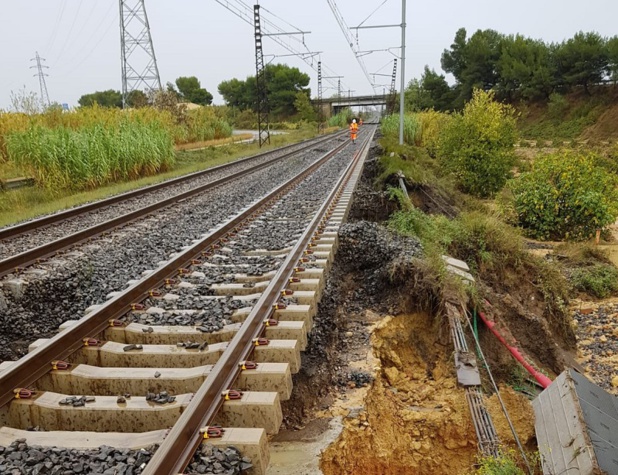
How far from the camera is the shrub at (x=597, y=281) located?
8820 millimetres

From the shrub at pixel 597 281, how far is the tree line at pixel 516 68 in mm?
47579

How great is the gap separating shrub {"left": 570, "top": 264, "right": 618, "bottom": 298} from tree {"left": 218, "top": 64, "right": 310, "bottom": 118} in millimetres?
83951

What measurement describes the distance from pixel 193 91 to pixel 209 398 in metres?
106

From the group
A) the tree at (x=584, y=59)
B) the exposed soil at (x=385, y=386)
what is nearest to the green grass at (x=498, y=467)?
the exposed soil at (x=385, y=386)

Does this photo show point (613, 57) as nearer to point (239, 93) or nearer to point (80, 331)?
point (80, 331)

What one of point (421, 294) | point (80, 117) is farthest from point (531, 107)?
point (421, 294)

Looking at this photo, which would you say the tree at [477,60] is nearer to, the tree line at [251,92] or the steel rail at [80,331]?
the tree line at [251,92]

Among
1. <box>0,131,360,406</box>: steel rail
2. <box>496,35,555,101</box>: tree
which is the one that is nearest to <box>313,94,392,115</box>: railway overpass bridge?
<box>496,35,555,101</box>: tree

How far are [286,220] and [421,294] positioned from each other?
379cm

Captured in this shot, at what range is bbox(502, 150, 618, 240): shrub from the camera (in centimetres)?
1230

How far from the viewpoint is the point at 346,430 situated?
3.27 m

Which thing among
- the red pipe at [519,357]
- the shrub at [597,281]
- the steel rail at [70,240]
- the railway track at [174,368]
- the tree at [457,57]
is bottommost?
the shrub at [597,281]

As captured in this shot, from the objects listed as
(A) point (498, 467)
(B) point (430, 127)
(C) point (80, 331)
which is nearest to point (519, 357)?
(A) point (498, 467)

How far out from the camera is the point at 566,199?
41.7 feet
